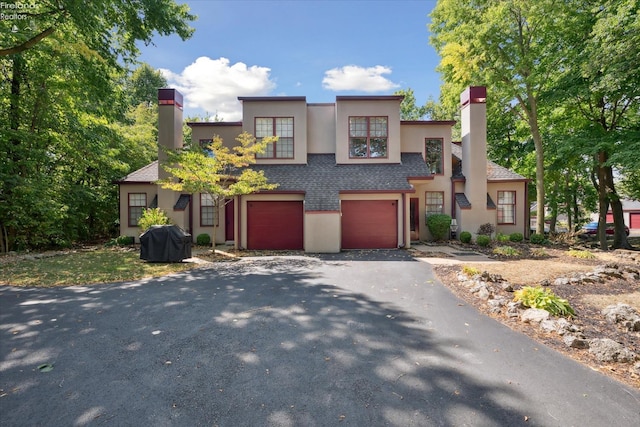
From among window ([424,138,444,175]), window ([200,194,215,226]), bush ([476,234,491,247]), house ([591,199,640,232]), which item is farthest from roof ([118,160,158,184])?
house ([591,199,640,232])

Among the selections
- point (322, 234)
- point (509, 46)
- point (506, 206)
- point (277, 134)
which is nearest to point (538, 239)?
point (506, 206)

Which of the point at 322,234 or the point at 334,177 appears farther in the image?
the point at 334,177

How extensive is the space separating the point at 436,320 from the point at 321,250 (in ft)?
26.5

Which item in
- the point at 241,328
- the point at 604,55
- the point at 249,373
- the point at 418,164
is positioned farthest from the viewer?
the point at 418,164

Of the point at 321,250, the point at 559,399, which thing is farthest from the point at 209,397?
the point at 321,250

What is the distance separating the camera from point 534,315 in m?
4.91

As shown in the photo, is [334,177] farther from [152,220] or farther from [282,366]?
[282,366]

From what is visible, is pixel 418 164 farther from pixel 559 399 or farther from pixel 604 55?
pixel 559 399

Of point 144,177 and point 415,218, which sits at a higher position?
point 144,177

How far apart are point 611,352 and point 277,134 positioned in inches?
556

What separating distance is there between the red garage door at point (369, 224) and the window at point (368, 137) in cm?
301

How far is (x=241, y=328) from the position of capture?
4680 millimetres

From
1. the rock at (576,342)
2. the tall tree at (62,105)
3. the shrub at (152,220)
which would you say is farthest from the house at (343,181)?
the rock at (576,342)

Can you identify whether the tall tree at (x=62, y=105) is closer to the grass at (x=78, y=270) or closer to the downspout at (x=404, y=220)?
the grass at (x=78, y=270)
